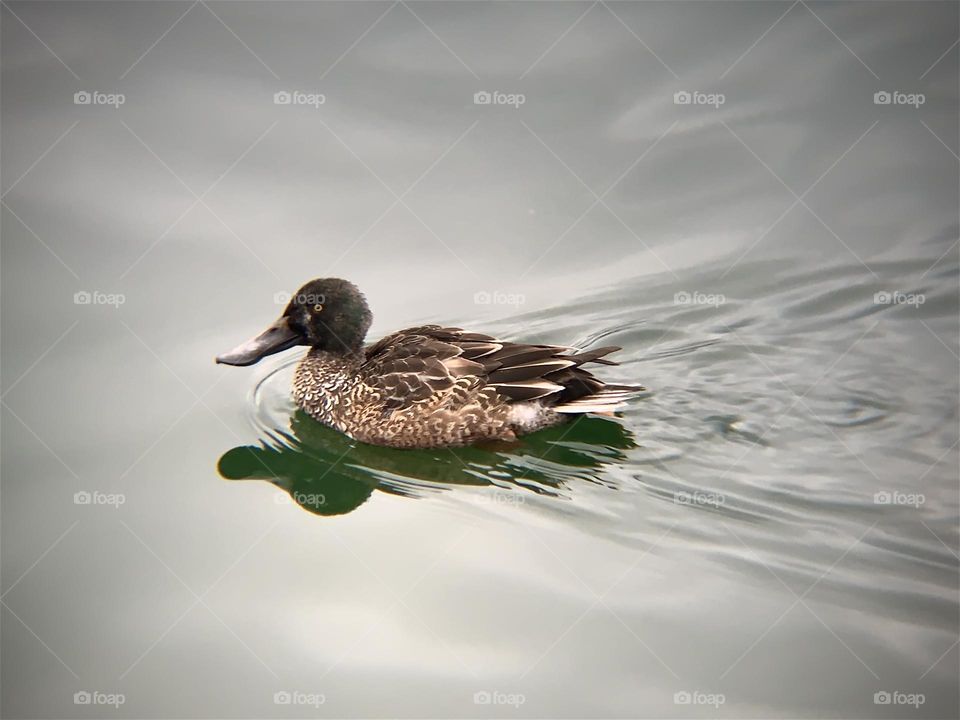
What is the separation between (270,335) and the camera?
858 cm

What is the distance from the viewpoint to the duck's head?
28.0ft

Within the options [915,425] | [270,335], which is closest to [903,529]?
[915,425]

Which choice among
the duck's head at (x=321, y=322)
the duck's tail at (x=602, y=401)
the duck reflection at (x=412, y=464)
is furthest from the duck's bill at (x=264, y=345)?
the duck's tail at (x=602, y=401)

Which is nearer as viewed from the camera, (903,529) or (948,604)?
(948,604)

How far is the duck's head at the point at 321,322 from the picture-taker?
8523mm

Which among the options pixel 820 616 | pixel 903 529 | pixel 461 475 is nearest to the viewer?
pixel 820 616

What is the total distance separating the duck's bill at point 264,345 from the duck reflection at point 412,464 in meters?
0.62

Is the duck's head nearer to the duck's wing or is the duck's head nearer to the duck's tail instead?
the duck's wing

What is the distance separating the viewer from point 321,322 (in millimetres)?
8625

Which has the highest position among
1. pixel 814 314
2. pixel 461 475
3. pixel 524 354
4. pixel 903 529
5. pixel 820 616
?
pixel 814 314

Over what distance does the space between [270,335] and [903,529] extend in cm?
464

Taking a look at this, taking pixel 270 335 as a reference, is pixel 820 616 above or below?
below

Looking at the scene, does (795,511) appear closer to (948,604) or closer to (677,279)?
(948,604)

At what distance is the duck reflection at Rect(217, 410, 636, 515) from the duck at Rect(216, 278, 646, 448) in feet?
0.36
